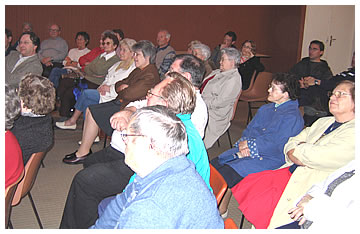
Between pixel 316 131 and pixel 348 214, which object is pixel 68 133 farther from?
pixel 348 214

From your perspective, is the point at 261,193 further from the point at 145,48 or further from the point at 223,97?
the point at 145,48

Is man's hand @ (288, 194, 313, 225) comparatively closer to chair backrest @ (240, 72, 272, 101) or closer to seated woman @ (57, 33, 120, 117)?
seated woman @ (57, 33, 120, 117)

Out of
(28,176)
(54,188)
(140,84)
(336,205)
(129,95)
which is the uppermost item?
(140,84)

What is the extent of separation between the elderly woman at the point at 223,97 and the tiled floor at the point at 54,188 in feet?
2.19

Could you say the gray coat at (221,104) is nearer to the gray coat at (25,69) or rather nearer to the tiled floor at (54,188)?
the tiled floor at (54,188)

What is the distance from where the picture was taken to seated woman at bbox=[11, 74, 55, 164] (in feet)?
8.02

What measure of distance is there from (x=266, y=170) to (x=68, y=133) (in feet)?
10.6

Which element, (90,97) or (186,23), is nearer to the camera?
(90,97)

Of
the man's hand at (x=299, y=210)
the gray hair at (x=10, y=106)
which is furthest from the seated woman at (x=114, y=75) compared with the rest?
the man's hand at (x=299, y=210)

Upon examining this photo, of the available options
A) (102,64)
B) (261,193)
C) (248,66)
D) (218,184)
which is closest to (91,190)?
(218,184)

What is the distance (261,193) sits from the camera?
2.30 metres

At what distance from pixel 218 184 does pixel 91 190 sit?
2.60 ft

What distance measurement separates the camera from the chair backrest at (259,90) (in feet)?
18.1

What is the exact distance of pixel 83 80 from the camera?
17.6ft
